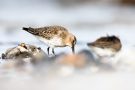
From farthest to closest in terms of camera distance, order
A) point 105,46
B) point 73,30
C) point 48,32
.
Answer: point 73,30 → point 48,32 → point 105,46

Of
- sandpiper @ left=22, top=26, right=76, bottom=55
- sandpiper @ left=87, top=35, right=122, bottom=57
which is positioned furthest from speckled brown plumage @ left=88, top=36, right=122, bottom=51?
sandpiper @ left=22, top=26, right=76, bottom=55

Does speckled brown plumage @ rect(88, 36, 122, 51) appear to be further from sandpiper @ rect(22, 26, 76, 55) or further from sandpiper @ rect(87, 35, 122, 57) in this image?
sandpiper @ rect(22, 26, 76, 55)

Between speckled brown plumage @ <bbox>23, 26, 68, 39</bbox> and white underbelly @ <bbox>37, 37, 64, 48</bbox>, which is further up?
speckled brown plumage @ <bbox>23, 26, 68, 39</bbox>

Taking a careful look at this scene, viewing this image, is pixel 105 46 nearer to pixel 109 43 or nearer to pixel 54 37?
pixel 109 43

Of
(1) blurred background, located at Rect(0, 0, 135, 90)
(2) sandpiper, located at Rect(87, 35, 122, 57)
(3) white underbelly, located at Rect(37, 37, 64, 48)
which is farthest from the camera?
(3) white underbelly, located at Rect(37, 37, 64, 48)

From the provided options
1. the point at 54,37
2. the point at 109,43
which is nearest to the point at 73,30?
the point at 54,37

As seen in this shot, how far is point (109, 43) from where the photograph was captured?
3578 millimetres

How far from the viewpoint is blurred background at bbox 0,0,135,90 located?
125 inches

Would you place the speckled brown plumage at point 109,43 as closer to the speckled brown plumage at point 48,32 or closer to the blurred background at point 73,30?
the blurred background at point 73,30

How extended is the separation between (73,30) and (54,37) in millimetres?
419

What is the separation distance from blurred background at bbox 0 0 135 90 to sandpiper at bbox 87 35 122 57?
2.7 inches

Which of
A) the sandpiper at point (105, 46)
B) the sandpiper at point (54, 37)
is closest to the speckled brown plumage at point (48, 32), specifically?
the sandpiper at point (54, 37)

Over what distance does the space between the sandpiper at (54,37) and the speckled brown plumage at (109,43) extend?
9.5 inches

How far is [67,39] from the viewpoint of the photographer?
150 inches
